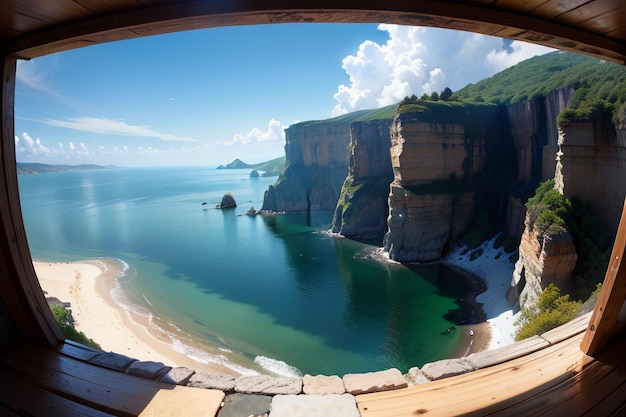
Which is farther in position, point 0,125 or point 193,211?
point 193,211

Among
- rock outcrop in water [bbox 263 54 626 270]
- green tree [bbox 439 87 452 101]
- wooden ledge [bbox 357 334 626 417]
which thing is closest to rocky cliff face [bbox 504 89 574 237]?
rock outcrop in water [bbox 263 54 626 270]

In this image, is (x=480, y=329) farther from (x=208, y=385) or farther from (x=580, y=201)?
(x=208, y=385)

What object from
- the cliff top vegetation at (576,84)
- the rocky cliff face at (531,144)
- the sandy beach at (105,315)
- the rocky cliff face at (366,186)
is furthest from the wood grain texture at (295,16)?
the rocky cliff face at (366,186)

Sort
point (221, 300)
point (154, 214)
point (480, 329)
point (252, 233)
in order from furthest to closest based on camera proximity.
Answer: point (154, 214)
point (252, 233)
point (221, 300)
point (480, 329)

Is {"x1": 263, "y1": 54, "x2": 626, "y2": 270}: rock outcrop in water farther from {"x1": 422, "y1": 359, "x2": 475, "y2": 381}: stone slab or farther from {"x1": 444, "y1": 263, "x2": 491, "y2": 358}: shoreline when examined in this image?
{"x1": 422, "y1": 359, "x2": 475, "y2": 381}: stone slab

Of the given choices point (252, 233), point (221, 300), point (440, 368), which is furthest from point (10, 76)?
point (252, 233)

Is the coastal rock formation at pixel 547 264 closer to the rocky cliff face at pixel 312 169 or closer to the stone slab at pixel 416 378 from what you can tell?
the stone slab at pixel 416 378
